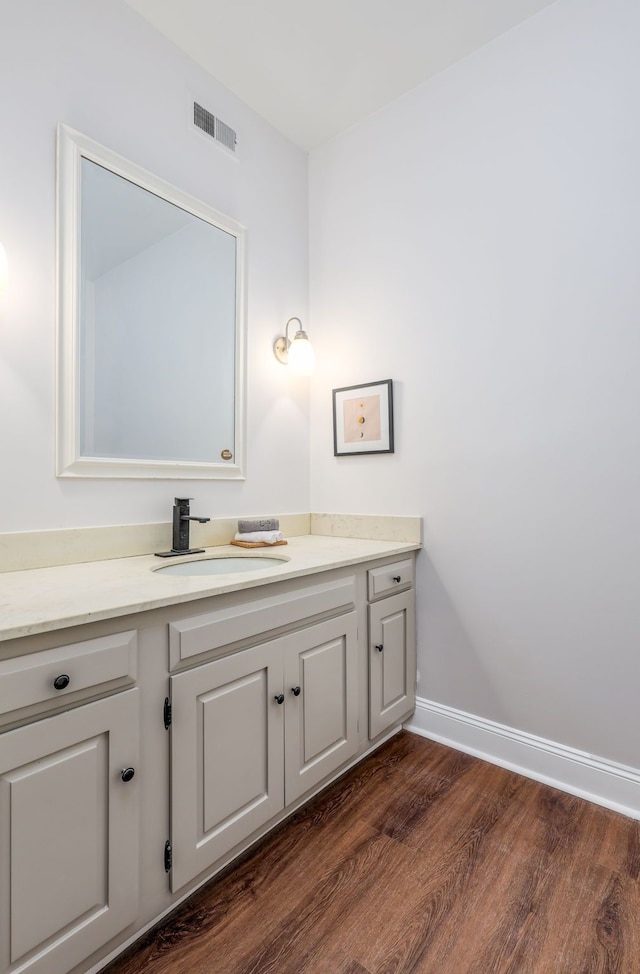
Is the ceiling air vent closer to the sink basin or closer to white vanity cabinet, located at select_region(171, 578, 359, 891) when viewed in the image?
the sink basin

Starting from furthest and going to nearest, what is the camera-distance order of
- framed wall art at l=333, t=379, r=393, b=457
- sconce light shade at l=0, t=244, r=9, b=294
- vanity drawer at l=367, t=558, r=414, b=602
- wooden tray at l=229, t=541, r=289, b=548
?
framed wall art at l=333, t=379, r=393, b=457 → wooden tray at l=229, t=541, r=289, b=548 → vanity drawer at l=367, t=558, r=414, b=602 → sconce light shade at l=0, t=244, r=9, b=294

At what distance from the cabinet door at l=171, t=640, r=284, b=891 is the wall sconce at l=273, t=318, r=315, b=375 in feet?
4.38

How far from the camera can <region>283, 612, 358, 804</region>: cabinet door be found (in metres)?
1.46

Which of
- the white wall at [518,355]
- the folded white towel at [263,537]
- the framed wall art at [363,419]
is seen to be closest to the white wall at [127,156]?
the folded white towel at [263,537]

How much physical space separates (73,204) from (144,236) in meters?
0.26

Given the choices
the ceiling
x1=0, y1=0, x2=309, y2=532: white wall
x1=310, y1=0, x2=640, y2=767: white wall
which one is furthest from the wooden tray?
the ceiling

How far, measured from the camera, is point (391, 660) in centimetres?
193

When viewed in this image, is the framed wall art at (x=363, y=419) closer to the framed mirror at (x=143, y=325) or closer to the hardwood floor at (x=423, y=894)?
the framed mirror at (x=143, y=325)

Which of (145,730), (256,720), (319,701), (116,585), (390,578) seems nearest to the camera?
(145,730)

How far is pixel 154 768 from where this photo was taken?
109 centimetres

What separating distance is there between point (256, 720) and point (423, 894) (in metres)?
0.62

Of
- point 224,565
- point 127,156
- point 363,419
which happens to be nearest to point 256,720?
point 224,565

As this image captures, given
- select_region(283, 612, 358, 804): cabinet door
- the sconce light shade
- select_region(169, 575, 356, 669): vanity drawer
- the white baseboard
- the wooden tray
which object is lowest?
the white baseboard

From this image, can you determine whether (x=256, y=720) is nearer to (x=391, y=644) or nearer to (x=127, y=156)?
(x=391, y=644)
